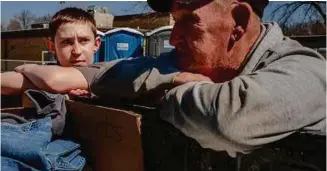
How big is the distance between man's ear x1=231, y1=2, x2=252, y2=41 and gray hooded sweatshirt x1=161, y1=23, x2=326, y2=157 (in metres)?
0.16

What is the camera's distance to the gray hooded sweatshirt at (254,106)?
3.42 feet

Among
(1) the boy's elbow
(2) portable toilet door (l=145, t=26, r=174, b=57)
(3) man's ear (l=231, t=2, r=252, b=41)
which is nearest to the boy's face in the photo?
(1) the boy's elbow

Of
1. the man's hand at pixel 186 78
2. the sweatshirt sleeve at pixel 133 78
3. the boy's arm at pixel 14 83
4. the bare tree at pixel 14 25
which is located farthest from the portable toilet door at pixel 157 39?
the bare tree at pixel 14 25

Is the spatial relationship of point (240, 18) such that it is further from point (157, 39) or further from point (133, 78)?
point (157, 39)

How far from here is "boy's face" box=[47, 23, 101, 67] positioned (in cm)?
256

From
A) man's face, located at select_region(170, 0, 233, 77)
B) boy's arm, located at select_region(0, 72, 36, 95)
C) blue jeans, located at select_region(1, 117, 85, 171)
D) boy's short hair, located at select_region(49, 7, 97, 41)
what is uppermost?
boy's short hair, located at select_region(49, 7, 97, 41)

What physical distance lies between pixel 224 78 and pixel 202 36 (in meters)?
0.15

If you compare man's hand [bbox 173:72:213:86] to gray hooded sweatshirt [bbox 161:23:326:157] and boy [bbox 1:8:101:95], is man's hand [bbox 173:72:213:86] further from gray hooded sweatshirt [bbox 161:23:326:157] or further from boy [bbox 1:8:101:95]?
boy [bbox 1:8:101:95]

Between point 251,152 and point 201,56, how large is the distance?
0.35 meters

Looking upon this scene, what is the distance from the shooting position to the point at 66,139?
5.09 feet

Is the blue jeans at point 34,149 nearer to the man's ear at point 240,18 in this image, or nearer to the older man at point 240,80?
the older man at point 240,80

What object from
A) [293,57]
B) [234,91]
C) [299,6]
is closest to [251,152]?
[234,91]

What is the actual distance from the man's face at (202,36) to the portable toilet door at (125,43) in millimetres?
10077

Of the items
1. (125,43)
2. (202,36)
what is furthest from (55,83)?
(125,43)
